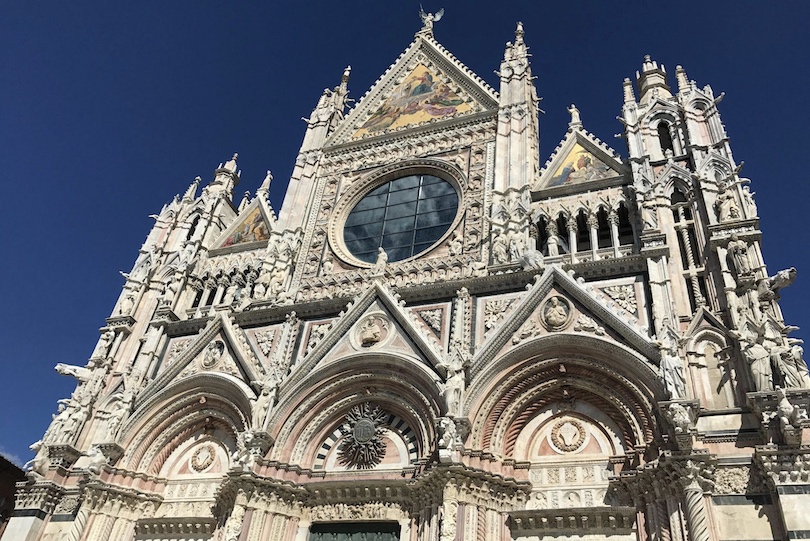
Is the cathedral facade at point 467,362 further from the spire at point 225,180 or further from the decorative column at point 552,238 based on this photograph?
the spire at point 225,180

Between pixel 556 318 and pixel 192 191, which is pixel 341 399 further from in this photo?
pixel 192 191

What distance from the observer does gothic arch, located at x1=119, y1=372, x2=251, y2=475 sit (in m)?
13.6

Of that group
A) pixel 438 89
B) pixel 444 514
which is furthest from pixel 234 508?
pixel 438 89

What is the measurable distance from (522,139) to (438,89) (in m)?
4.54

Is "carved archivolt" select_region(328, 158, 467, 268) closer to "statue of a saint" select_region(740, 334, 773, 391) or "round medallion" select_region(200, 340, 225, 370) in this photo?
"round medallion" select_region(200, 340, 225, 370)

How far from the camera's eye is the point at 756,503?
8.67 meters

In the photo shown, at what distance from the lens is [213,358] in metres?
14.4

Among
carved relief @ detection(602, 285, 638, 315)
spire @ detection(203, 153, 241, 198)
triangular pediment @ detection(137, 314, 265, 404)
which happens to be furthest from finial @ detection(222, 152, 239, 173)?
carved relief @ detection(602, 285, 638, 315)

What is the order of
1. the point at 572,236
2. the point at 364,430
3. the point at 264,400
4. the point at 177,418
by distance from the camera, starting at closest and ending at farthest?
the point at 364,430, the point at 264,400, the point at 572,236, the point at 177,418

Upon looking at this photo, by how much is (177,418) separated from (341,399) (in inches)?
161

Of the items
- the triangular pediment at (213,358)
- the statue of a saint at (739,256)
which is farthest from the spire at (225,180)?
the statue of a saint at (739,256)

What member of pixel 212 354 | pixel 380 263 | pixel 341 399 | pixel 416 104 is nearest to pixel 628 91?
pixel 416 104

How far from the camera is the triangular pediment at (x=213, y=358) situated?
13.9m

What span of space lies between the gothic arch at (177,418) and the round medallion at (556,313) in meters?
6.62
